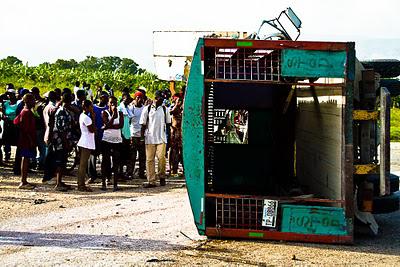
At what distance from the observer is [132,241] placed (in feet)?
30.8

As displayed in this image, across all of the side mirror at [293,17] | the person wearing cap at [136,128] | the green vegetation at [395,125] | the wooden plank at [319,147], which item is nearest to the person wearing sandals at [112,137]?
the person wearing cap at [136,128]

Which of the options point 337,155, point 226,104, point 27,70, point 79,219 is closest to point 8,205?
point 79,219

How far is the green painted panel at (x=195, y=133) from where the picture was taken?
9336 millimetres

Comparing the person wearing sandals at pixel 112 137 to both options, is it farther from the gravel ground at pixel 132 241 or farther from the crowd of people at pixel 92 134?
the gravel ground at pixel 132 241

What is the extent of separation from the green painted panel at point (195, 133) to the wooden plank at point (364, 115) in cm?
206

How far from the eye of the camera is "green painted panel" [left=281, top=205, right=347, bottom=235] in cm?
937

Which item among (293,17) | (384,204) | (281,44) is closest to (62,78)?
(293,17)

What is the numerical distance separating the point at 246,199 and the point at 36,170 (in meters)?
8.61

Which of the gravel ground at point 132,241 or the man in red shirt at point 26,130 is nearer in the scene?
the gravel ground at point 132,241

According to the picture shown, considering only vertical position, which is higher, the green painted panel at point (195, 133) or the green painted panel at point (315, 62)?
the green painted panel at point (315, 62)

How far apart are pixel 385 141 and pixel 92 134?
620cm

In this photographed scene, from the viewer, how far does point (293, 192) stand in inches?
453

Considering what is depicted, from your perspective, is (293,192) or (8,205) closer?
(293,192)

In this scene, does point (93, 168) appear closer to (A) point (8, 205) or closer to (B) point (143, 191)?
(B) point (143, 191)
